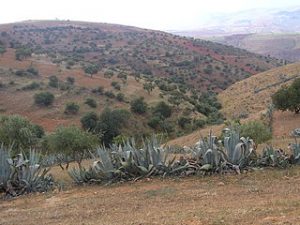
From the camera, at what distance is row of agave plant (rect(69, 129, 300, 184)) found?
10391 millimetres

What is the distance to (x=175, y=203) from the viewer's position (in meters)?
8.20

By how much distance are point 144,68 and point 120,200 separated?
7050cm

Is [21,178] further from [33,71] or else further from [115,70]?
[115,70]

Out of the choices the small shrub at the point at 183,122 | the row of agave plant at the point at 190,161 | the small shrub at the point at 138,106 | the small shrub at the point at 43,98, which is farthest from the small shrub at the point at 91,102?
the row of agave plant at the point at 190,161

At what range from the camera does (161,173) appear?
10.7 meters

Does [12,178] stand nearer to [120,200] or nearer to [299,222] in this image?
[120,200]

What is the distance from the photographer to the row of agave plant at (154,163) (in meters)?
10.4

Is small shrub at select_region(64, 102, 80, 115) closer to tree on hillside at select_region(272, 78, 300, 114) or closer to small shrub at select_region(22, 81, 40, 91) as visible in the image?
small shrub at select_region(22, 81, 40, 91)

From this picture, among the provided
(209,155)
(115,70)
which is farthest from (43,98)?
(209,155)

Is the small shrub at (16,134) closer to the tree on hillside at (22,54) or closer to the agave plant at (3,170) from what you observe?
the agave plant at (3,170)

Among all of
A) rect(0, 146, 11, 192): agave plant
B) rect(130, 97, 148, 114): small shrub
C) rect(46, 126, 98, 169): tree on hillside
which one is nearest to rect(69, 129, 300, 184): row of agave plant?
rect(0, 146, 11, 192): agave plant

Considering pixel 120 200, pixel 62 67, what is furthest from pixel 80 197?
pixel 62 67

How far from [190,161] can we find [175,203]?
272 cm

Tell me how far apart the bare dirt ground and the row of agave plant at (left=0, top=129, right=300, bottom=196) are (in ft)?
1.12
